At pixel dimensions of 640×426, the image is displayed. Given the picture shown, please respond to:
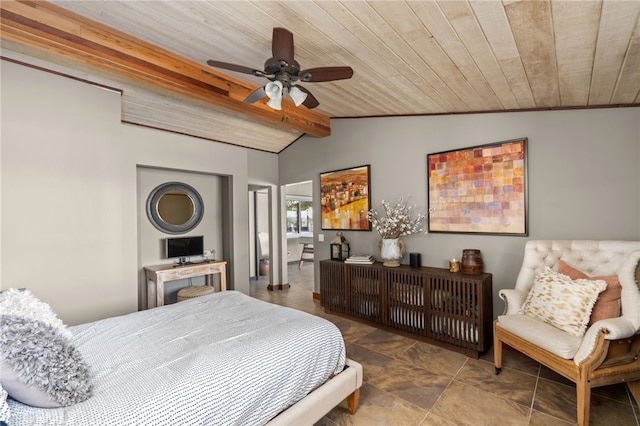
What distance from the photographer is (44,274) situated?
272 centimetres

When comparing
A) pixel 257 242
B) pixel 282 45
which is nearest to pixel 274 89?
pixel 282 45

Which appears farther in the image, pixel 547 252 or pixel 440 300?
pixel 440 300

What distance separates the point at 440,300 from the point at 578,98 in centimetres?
216

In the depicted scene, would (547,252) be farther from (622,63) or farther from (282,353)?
(282,353)

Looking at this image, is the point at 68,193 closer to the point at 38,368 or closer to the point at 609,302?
the point at 38,368

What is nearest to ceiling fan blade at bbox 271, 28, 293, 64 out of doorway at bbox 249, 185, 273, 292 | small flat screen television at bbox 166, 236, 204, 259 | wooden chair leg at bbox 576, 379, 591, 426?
wooden chair leg at bbox 576, 379, 591, 426

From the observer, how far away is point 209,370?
137 centimetres

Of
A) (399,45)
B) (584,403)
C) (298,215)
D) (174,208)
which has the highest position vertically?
(399,45)

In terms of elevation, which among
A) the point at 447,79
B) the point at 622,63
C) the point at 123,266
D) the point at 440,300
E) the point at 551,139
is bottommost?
the point at 440,300

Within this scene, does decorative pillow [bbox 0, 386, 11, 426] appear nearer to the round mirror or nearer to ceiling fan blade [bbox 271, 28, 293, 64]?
ceiling fan blade [bbox 271, 28, 293, 64]

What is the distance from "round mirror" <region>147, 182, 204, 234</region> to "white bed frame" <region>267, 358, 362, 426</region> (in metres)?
3.34

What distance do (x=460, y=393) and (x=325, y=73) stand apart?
2.60 meters

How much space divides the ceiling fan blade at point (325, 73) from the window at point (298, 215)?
6.30 metres

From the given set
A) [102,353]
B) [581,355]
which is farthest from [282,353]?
[581,355]
